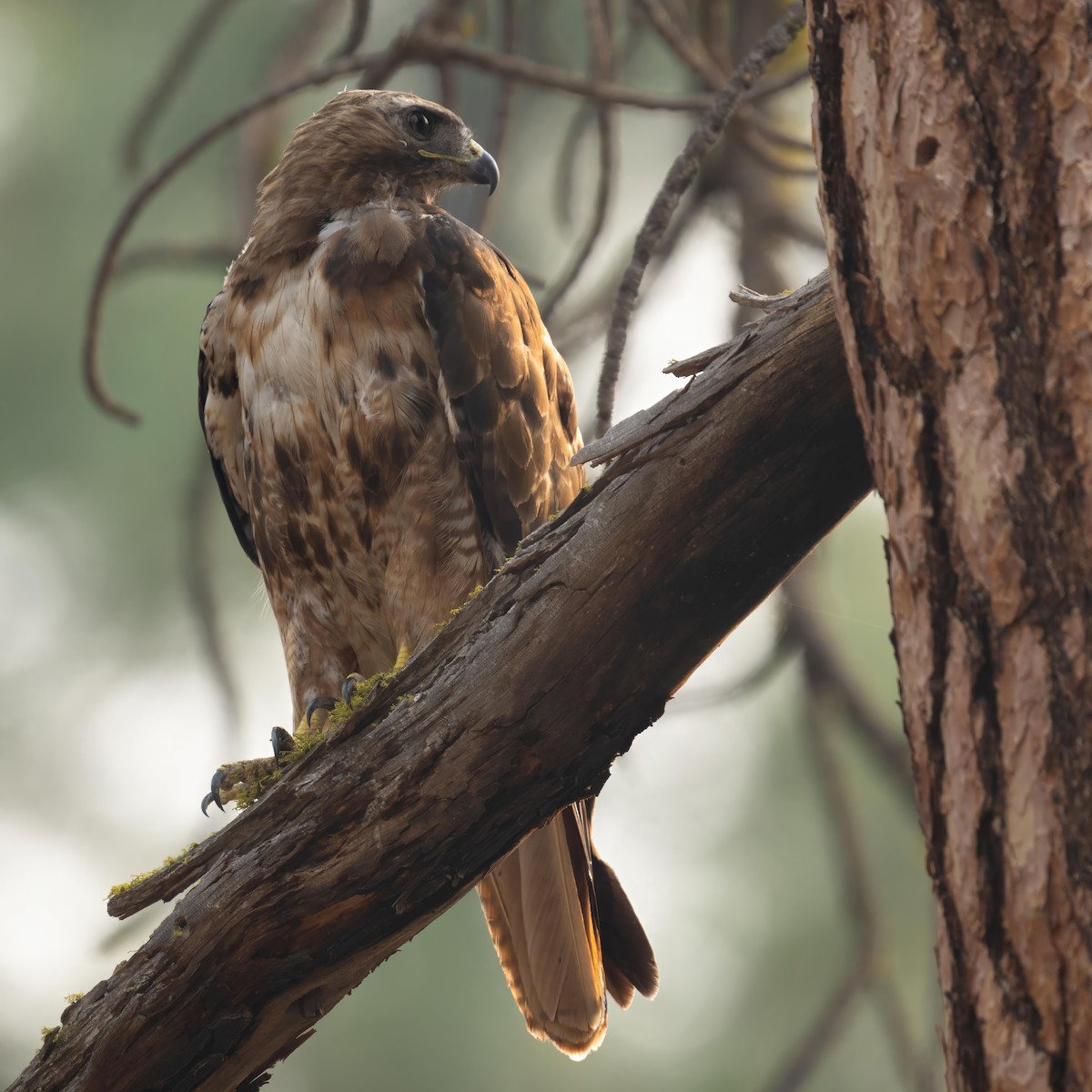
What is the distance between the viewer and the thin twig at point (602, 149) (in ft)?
13.0

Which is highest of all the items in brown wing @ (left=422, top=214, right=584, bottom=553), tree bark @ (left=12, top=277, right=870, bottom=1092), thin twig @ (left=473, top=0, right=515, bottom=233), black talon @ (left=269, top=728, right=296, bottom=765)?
thin twig @ (left=473, top=0, right=515, bottom=233)

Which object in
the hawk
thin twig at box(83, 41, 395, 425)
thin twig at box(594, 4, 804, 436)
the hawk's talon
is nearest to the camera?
thin twig at box(594, 4, 804, 436)

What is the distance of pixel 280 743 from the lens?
340cm

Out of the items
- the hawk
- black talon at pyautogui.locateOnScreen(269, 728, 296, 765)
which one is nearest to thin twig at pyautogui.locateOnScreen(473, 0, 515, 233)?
the hawk

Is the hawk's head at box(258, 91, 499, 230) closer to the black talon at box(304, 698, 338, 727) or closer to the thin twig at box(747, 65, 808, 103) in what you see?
the thin twig at box(747, 65, 808, 103)

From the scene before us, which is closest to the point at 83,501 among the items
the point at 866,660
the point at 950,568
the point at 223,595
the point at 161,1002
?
the point at 223,595

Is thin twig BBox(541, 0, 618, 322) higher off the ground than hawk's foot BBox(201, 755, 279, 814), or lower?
higher

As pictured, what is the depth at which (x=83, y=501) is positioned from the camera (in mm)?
9352

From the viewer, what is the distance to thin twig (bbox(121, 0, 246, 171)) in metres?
4.99

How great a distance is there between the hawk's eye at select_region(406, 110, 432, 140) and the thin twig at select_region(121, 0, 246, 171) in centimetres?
132

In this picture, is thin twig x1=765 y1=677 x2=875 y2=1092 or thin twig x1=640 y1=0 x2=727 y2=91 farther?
thin twig x1=765 y1=677 x2=875 y2=1092

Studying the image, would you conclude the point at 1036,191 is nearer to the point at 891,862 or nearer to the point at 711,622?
the point at 711,622

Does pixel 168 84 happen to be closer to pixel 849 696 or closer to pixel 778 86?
pixel 778 86

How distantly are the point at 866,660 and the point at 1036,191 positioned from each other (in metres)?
5.67
